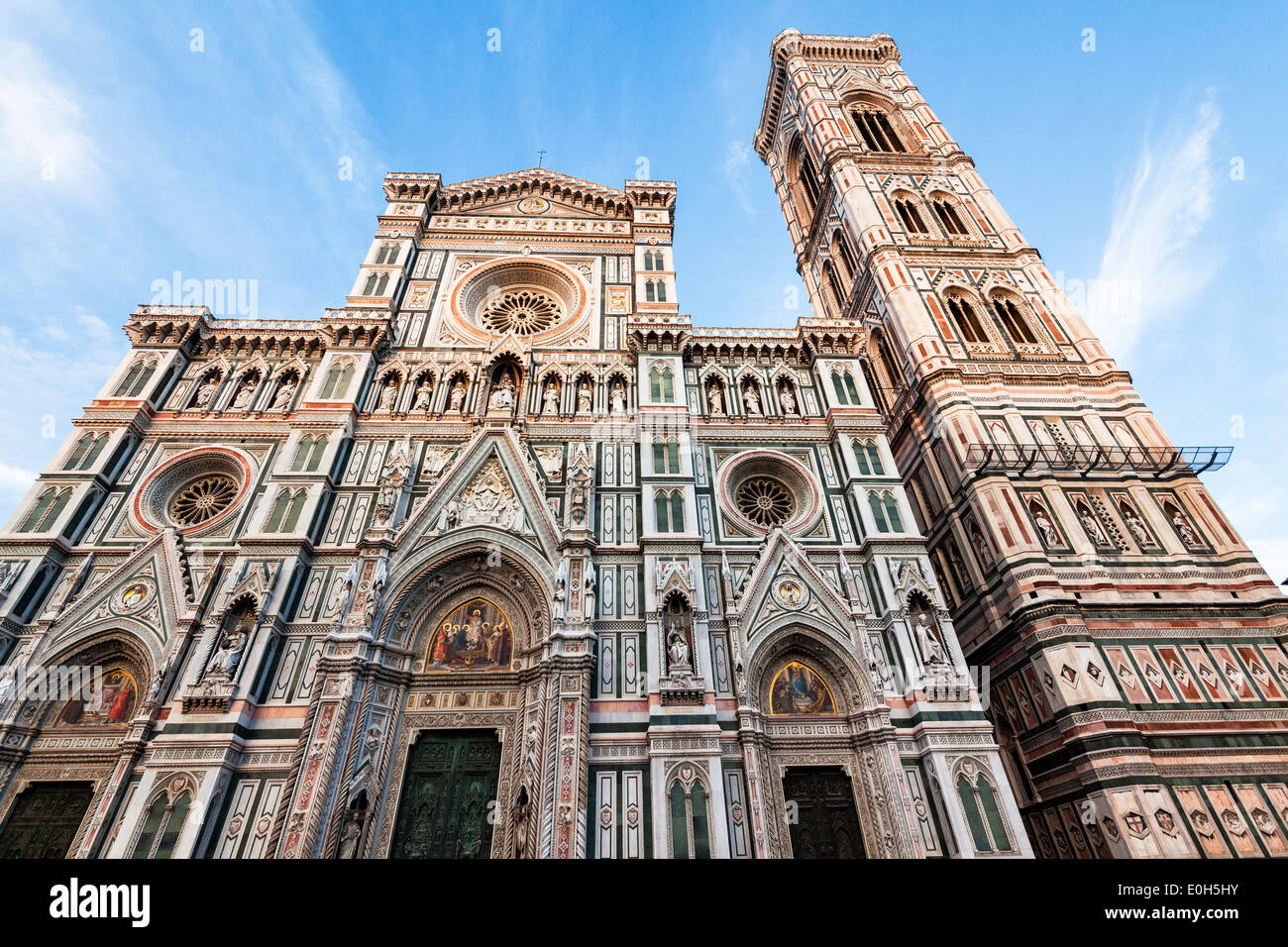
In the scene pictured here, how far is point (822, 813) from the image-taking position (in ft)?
42.7

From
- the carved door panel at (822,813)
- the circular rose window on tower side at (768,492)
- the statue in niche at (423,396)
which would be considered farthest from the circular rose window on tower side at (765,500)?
the statue in niche at (423,396)

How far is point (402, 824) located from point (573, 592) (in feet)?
19.2

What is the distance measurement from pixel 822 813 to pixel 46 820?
15680 mm

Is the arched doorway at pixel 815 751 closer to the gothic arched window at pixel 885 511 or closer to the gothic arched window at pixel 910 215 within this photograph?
the gothic arched window at pixel 885 511

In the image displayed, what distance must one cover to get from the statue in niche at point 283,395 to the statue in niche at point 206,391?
189 cm

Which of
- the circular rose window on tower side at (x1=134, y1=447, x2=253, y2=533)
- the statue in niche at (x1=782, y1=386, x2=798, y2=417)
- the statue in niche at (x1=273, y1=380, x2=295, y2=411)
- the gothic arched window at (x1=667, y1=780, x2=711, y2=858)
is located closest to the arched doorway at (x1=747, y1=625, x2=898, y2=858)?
the gothic arched window at (x1=667, y1=780, x2=711, y2=858)

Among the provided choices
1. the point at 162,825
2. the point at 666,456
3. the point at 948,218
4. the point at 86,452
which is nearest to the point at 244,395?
the point at 86,452

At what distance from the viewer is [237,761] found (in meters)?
12.6

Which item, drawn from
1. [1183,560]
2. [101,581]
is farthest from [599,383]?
[1183,560]

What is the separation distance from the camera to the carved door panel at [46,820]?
12047mm

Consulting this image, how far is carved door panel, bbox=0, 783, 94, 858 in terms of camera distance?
12.0m

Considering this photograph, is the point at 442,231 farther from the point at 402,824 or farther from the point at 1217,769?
the point at 1217,769

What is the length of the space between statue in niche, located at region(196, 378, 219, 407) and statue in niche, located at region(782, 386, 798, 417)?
17.8 m

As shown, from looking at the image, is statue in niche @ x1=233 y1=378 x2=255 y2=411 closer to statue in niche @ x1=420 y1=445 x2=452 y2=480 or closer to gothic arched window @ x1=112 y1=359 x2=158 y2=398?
gothic arched window @ x1=112 y1=359 x2=158 y2=398
